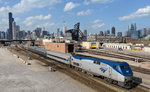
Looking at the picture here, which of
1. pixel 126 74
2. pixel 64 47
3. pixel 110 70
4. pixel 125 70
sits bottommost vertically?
pixel 126 74

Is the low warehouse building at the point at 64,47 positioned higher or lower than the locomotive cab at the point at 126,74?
higher

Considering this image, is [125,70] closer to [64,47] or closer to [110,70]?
[110,70]

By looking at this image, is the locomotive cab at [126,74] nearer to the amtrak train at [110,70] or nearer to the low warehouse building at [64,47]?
the amtrak train at [110,70]

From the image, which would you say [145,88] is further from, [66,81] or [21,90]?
[21,90]

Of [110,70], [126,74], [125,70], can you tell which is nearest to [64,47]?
[110,70]

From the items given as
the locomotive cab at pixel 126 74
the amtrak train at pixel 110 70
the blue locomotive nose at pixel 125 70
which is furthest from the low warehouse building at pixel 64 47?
the locomotive cab at pixel 126 74

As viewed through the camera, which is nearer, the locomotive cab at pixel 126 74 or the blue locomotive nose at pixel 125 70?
the locomotive cab at pixel 126 74

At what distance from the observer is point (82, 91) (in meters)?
18.2

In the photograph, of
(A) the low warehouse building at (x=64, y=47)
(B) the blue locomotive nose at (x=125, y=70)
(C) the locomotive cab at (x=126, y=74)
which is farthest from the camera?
(A) the low warehouse building at (x=64, y=47)

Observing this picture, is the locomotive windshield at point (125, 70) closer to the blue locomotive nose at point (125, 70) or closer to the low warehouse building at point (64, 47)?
the blue locomotive nose at point (125, 70)

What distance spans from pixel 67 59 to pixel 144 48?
55.7 metres

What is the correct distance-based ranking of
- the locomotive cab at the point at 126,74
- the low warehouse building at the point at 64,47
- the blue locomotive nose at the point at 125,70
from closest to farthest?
the locomotive cab at the point at 126,74 → the blue locomotive nose at the point at 125,70 → the low warehouse building at the point at 64,47

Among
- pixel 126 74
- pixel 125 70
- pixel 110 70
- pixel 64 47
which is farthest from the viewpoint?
pixel 64 47

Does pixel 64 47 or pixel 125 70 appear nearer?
pixel 125 70
